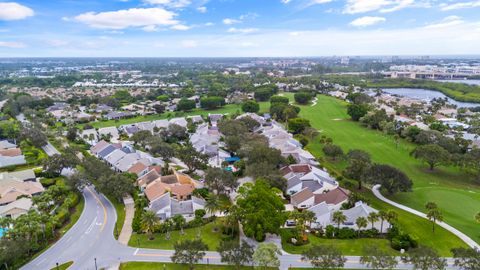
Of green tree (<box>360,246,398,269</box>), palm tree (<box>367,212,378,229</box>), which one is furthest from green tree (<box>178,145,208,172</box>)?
green tree (<box>360,246,398,269</box>)

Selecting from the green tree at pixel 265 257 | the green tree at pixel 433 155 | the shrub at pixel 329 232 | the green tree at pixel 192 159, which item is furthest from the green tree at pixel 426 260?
the green tree at pixel 192 159

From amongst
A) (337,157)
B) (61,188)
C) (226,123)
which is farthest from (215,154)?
(61,188)

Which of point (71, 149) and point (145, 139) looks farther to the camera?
point (145, 139)

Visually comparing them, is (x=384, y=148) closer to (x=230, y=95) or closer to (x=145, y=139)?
(x=145, y=139)

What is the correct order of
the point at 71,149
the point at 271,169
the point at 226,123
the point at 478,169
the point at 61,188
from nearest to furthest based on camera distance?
the point at 61,188 → the point at 271,169 → the point at 478,169 → the point at 71,149 → the point at 226,123

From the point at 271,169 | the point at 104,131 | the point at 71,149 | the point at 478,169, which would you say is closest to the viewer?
the point at 271,169

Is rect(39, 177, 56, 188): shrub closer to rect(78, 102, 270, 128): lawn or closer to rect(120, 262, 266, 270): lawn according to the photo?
rect(120, 262, 266, 270): lawn
